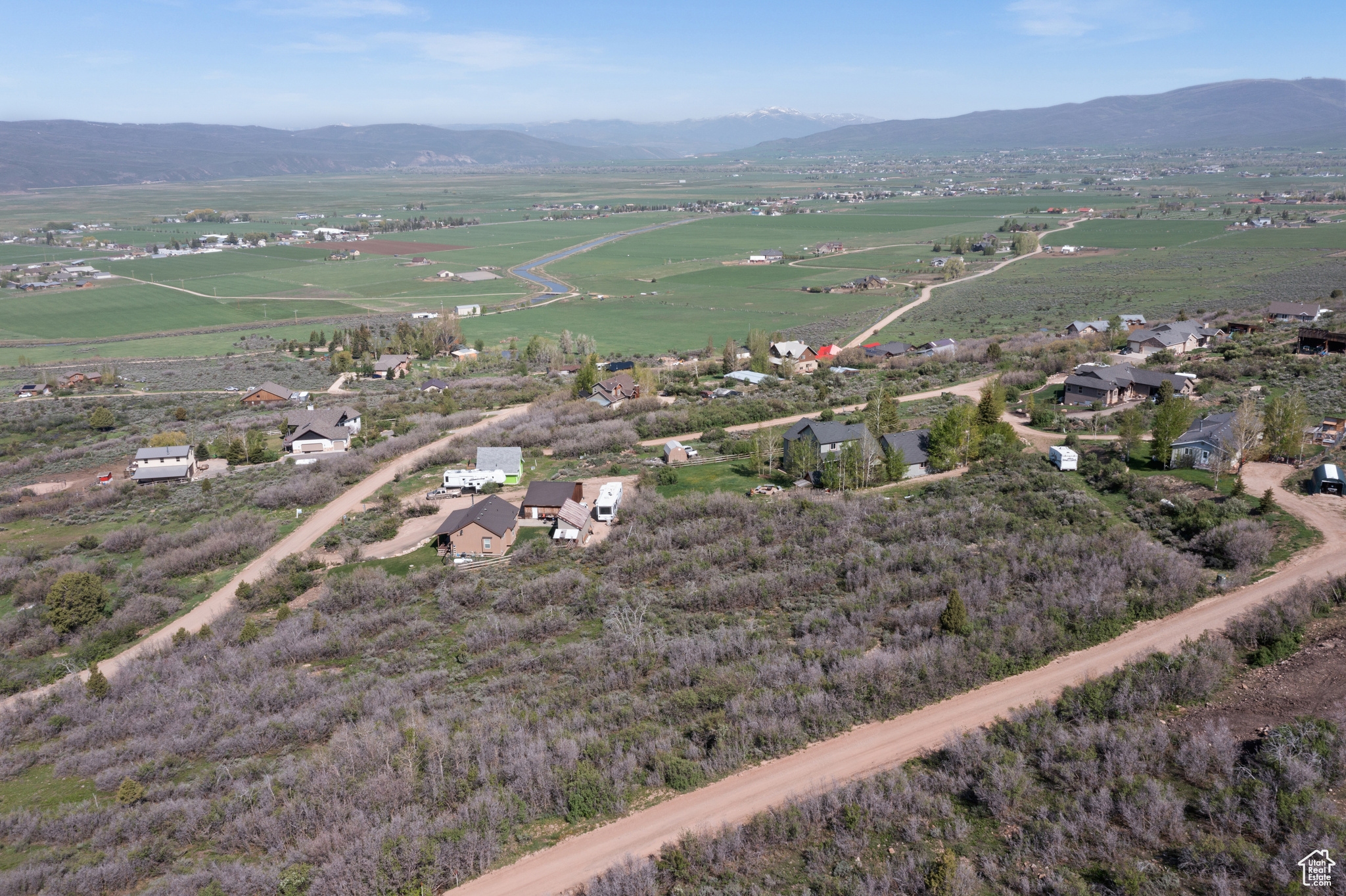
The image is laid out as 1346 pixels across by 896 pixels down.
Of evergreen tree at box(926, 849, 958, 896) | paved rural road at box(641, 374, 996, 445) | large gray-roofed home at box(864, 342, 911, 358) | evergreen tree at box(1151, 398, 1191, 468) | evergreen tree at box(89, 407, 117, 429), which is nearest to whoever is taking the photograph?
evergreen tree at box(926, 849, 958, 896)

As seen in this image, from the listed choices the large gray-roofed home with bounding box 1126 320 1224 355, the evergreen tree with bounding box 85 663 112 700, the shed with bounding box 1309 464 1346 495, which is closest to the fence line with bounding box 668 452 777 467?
the shed with bounding box 1309 464 1346 495

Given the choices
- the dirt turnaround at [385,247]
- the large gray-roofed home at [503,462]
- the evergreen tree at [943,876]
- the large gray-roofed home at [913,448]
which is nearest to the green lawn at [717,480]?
the large gray-roofed home at [913,448]

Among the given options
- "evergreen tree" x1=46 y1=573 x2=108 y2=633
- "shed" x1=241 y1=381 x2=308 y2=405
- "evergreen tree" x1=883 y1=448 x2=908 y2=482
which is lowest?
"evergreen tree" x1=46 y1=573 x2=108 y2=633

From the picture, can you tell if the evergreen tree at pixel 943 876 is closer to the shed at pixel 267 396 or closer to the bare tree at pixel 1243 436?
the bare tree at pixel 1243 436

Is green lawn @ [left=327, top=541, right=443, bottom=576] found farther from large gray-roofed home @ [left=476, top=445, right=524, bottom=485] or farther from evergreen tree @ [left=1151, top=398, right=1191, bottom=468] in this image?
evergreen tree @ [left=1151, top=398, right=1191, bottom=468]

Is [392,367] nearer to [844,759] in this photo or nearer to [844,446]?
[844,446]

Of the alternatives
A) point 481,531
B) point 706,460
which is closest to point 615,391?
point 706,460

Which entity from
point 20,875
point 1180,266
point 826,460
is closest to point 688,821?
point 20,875

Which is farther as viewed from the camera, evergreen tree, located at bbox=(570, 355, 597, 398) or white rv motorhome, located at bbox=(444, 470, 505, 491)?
evergreen tree, located at bbox=(570, 355, 597, 398)
